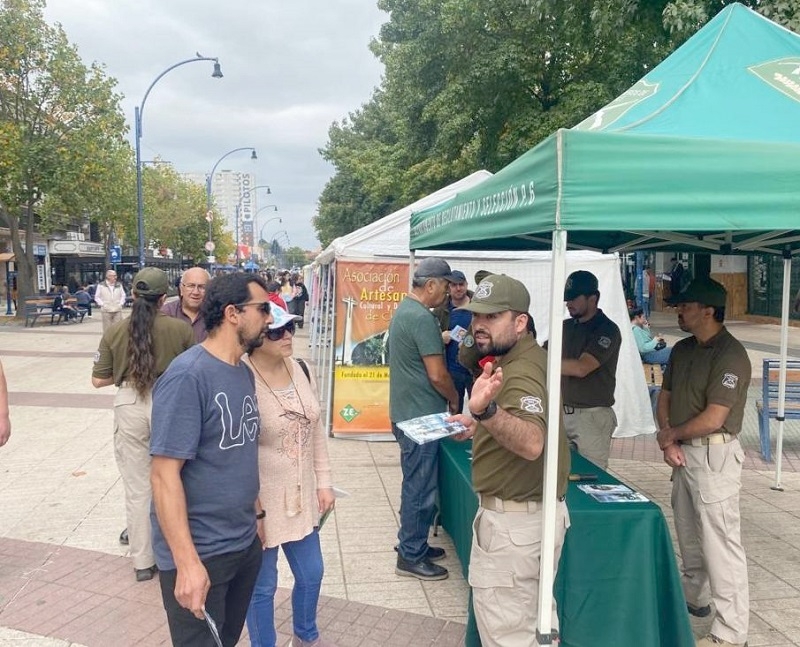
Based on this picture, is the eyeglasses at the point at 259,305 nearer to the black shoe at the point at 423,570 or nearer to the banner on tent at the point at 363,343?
the black shoe at the point at 423,570

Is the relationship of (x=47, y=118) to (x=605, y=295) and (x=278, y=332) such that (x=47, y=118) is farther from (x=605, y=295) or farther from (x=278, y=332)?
(x=278, y=332)

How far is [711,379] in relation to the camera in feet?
10.6

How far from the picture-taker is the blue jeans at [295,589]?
9.27 feet

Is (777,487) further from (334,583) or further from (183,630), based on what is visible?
(183,630)

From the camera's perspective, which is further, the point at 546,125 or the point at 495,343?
the point at 546,125

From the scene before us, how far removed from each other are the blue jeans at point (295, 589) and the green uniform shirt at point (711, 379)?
1.90 meters

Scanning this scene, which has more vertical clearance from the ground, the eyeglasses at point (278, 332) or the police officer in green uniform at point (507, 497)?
the eyeglasses at point (278, 332)

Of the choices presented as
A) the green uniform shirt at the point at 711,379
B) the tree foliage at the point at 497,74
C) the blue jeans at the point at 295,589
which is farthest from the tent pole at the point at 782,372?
the tree foliage at the point at 497,74

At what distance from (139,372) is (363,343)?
4.29 m

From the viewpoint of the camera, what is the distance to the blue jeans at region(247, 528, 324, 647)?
282 centimetres

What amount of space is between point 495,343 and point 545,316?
6.00 m

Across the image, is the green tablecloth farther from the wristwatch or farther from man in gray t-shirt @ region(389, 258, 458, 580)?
man in gray t-shirt @ region(389, 258, 458, 580)

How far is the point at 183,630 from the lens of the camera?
7.13 feet

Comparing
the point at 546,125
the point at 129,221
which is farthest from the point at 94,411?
the point at 129,221
